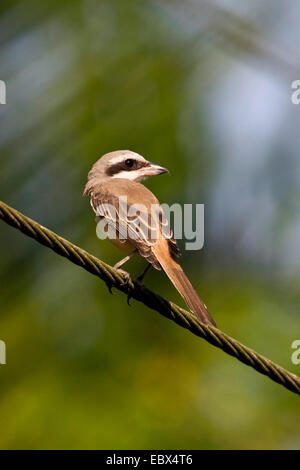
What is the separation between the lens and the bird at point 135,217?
4.89 meters

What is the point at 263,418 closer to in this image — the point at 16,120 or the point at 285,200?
the point at 285,200

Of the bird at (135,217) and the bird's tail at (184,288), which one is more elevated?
the bird at (135,217)

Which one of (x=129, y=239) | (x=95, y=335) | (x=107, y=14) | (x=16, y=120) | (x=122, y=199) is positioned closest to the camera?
(x=129, y=239)

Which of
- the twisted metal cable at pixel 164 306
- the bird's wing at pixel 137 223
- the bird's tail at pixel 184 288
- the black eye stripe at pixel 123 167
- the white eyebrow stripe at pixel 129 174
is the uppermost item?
the black eye stripe at pixel 123 167

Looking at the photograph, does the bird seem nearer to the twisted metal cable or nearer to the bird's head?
the bird's head

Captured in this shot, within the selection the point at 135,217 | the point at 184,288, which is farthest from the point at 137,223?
the point at 184,288

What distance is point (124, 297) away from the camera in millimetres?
6574

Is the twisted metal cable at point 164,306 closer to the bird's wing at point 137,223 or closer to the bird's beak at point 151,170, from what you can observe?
the bird's wing at point 137,223

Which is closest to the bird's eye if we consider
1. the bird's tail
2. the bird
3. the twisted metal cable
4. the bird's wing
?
the bird

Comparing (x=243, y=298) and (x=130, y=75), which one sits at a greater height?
(x=130, y=75)

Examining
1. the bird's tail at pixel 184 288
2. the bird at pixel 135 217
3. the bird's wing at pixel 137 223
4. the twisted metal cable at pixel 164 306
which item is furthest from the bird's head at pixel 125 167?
the twisted metal cable at pixel 164 306

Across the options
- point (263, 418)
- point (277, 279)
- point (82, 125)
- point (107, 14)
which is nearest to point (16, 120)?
point (82, 125)

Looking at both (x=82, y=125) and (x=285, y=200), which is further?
(x=285, y=200)

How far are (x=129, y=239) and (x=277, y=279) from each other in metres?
2.70
